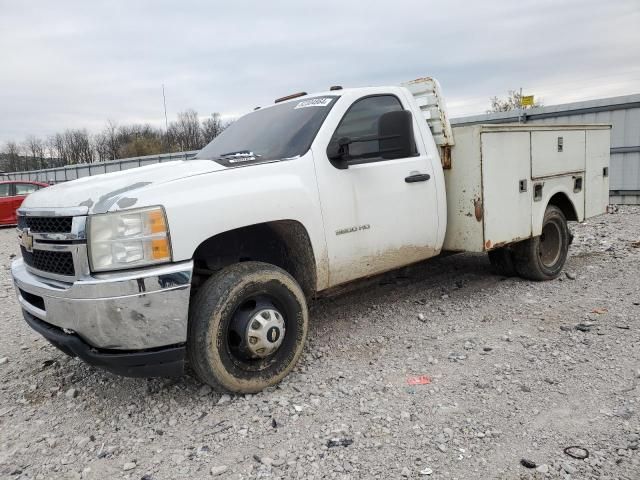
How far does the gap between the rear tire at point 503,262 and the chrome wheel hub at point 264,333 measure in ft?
10.3

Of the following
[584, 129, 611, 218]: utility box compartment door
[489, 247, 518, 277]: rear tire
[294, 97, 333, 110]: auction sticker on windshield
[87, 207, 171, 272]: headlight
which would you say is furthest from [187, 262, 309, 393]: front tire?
[584, 129, 611, 218]: utility box compartment door

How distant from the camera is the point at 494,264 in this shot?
18.6 ft

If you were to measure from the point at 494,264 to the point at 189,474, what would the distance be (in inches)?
165

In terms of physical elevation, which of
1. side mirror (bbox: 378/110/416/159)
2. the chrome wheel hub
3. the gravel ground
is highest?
side mirror (bbox: 378/110/416/159)

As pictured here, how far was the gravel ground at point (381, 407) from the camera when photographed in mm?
2541

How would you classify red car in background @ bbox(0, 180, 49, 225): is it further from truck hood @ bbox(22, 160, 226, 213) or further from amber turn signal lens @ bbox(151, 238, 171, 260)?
amber turn signal lens @ bbox(151, 238, 171, 260)

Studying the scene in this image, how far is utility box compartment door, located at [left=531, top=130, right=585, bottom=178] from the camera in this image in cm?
504

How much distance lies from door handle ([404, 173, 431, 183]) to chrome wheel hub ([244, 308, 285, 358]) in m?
1.61

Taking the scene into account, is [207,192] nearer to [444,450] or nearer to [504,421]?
[444,450]

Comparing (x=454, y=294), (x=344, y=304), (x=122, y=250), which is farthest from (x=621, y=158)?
(x=122, y=250)

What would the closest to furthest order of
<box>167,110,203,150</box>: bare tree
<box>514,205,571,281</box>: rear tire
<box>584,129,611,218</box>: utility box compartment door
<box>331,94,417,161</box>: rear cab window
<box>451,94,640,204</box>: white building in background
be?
<box>331,94,417,161</box>: rear cab window, <box>514,205,571,281</box>: rear tire, <box>584,129,611,218</box>: utility box compartment door, <box>451,94,640,204</box>: white building in background, <box>167,110,203,150</box>: bare tree

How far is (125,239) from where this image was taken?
277 centimetres

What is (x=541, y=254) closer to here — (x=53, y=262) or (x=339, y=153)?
(x=339, y=153)

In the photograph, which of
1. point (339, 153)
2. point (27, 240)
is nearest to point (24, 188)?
point (27, 240)
